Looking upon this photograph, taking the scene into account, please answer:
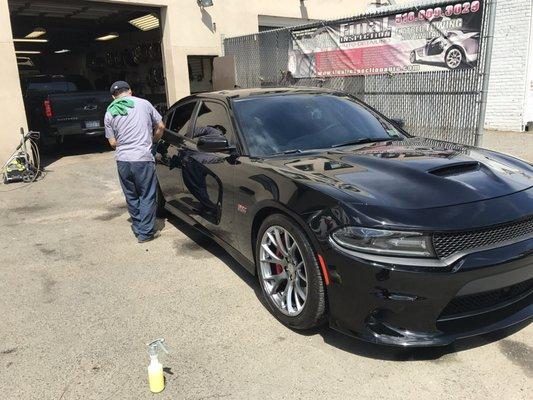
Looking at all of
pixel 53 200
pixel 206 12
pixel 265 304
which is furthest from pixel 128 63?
pixel 265 304

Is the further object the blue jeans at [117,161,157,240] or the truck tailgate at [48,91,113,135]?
the truck tailgate at [48,91,113,135]

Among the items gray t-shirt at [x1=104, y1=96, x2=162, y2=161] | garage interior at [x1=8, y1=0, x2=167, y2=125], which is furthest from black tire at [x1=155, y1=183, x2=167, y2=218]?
garage interior at [x1=8, y1=0, x2=167, y2=125]

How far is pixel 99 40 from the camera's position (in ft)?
73.1

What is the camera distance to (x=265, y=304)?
381 centimetres

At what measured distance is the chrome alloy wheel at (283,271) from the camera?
3.24 metres

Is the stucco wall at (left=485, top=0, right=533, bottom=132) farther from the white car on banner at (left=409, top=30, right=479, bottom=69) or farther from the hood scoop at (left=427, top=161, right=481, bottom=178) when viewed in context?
the hood scoop at (left=427, top=161, right=481, bottom=178)

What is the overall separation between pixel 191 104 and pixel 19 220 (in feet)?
10.5

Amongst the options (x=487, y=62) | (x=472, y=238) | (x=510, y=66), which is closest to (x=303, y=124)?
(x=472, y=238)

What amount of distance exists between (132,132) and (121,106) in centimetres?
31

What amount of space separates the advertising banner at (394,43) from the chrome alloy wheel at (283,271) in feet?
19.2

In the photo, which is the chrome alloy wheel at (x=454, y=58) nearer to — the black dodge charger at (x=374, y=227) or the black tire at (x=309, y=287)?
the black dodge charger at (x=374, y=227)

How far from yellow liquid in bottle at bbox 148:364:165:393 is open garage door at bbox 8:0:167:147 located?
1009 cm

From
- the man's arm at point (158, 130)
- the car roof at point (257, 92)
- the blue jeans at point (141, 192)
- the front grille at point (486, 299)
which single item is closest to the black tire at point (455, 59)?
the car roof at point (257, 92)

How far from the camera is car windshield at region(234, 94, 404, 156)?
13.5ft
